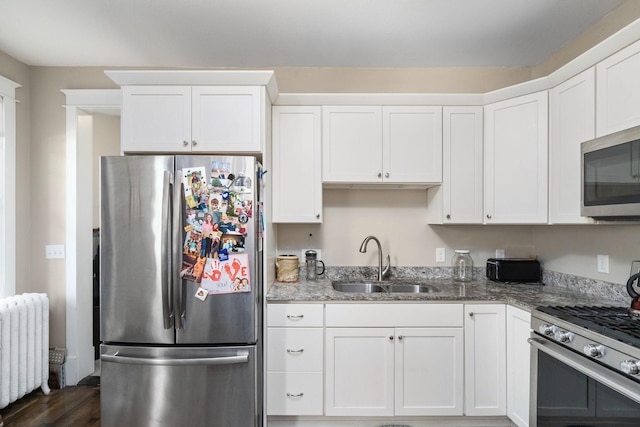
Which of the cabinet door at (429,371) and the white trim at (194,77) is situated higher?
the white trim at (194,77)

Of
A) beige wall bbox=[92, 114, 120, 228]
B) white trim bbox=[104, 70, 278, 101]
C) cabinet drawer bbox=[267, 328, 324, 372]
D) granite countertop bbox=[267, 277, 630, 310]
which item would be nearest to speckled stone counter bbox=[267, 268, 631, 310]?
granite countertop bbox=[267, 277, 630, 310]

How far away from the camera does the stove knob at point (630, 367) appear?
46.6 inches

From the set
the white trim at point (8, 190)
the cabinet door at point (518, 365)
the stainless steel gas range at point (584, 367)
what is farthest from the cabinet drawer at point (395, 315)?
the white trim at point (8, 190)

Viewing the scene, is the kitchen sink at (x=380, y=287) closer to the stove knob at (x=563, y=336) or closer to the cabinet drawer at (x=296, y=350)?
the cabinet drawer at (x=296, y=350)

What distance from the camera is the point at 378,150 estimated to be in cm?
246

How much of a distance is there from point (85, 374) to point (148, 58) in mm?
2697

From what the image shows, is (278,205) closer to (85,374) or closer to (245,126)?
(245,126)

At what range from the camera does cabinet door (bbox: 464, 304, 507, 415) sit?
206 cm

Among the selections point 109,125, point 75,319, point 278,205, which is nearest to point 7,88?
point 109,125

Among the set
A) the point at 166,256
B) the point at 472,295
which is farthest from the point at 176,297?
the point at 472,295

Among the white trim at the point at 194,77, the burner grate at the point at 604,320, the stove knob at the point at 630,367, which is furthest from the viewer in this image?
the white trim at the point at 194,77

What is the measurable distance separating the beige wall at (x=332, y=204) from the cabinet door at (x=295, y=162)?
0.33m

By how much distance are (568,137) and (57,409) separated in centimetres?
391

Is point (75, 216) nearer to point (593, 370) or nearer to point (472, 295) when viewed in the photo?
point (472, 295)
